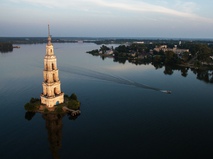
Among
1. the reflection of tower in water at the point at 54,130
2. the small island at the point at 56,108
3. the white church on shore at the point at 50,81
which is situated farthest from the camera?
the white church on shore at the point at 50,81

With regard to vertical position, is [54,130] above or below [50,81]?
below

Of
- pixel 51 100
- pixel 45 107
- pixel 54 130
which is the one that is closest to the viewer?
pixel 54 130

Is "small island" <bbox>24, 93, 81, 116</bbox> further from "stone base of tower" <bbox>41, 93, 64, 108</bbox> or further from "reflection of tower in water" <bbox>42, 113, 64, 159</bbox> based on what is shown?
"reflection of tower in water" <bbox>42, 113, 64, 159</bbox>

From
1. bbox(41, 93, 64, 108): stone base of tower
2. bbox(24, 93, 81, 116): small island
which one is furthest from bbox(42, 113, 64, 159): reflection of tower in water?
bbox(41, 93, 64, 108): stone base of tower

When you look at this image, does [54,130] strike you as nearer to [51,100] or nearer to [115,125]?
[51,100]

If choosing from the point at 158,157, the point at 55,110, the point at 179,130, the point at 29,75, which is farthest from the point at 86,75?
the point at 158,157

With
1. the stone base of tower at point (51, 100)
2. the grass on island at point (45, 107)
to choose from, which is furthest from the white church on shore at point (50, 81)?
the grass on island at point (45, 107)

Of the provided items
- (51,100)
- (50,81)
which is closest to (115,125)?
(51,100)

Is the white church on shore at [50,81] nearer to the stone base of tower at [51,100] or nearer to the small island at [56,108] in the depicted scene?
the stone base of tower at [51,100]

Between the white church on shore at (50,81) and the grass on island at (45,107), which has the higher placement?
the white church on shore at (50,81)

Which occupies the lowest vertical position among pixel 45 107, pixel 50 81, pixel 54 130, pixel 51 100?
pixel 54 130
